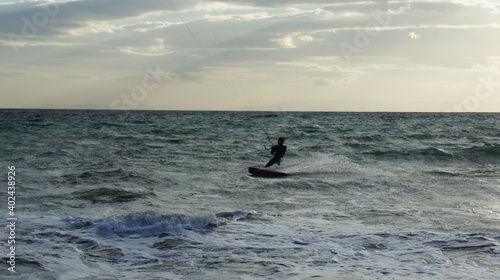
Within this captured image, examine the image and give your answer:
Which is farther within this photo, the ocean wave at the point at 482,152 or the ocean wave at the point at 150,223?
the ocean wave at the point at 482,152

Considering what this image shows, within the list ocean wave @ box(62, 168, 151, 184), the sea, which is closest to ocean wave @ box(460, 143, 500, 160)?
the sea

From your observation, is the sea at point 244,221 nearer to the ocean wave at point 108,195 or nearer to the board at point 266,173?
the ocean wave at point 108,195

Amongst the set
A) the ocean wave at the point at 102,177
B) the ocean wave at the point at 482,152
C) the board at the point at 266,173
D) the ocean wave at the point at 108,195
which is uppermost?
the ocean wave at the point at 482,152

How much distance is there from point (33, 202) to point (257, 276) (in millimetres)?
7375

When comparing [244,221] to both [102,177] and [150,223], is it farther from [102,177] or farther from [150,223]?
[102,177]

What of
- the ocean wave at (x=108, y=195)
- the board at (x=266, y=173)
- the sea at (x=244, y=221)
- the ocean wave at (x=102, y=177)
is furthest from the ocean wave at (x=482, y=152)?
the ocean wave at (x=108, y=195)

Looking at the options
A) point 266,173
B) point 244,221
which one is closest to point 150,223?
point 244,221

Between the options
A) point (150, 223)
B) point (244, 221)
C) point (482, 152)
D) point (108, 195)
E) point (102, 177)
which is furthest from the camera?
point (482, 152)

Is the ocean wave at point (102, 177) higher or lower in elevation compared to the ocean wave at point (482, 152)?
lower

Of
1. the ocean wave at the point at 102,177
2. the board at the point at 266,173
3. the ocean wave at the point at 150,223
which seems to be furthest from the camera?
the board at the point at 266,173

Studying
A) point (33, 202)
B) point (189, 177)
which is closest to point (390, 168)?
point (189, 177)

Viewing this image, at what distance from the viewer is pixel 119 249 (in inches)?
332

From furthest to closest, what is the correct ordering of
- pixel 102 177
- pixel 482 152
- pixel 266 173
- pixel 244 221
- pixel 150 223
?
pixel 482 152
pixel 266 173
pixel 102 177
pixel 244 221
pixel 150 223

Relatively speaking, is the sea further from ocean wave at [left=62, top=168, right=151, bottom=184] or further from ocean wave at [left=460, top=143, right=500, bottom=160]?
ocean wave at [left=460, top=143, right=500, bottom=160]
